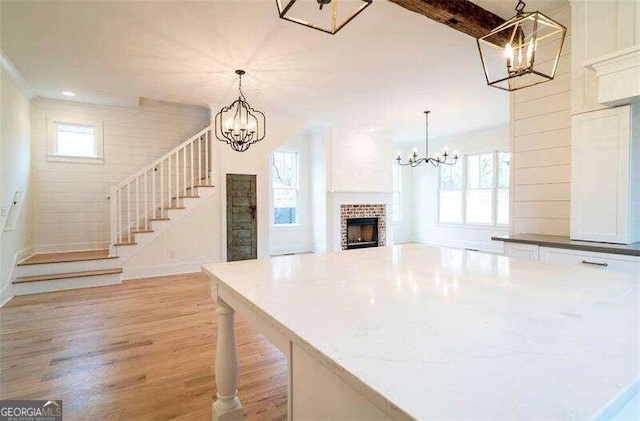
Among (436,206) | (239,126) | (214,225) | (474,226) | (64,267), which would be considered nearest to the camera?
(239,126)

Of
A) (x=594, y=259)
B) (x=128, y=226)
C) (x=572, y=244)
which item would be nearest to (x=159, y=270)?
(x=128, y=226)

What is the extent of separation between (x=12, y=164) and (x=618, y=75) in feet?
20.8

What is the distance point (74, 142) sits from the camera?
538cm

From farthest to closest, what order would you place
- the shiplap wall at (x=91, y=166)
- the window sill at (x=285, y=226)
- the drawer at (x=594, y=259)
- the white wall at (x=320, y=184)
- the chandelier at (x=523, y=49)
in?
the window sill at (x=285, y=226) < the white wall at (x=320, y=184) < the shiplap wall at (x=91, y=166) < the drawer at (x=594, y=259) < the chandelier at (x=523, y=49)

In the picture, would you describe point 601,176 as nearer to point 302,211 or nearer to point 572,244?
point 572,244

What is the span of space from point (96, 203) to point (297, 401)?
599 centimetres

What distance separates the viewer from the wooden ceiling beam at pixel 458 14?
244 centimetres

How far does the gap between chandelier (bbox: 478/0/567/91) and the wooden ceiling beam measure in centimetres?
17

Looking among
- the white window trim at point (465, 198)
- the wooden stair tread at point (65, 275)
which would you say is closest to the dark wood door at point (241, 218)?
the wooden stair tread at point (65, 275)

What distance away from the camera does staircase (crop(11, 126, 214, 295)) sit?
4350 millimetres

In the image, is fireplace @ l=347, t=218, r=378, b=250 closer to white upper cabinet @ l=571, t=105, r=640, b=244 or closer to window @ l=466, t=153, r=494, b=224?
window @ l=466, t=153, r=494, b=224

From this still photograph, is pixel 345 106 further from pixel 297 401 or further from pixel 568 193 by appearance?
pixel 297 401

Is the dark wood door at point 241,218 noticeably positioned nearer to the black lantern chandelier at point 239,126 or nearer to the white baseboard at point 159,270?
the white baseboard at point 159,270

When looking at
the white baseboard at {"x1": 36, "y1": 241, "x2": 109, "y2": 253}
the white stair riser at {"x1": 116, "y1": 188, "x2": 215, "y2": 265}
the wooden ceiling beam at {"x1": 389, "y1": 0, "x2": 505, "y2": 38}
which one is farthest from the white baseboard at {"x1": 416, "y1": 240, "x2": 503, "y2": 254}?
the white baseboard at {"x1": 36, "y1": 241, "x2": 109, "y2": 253}
